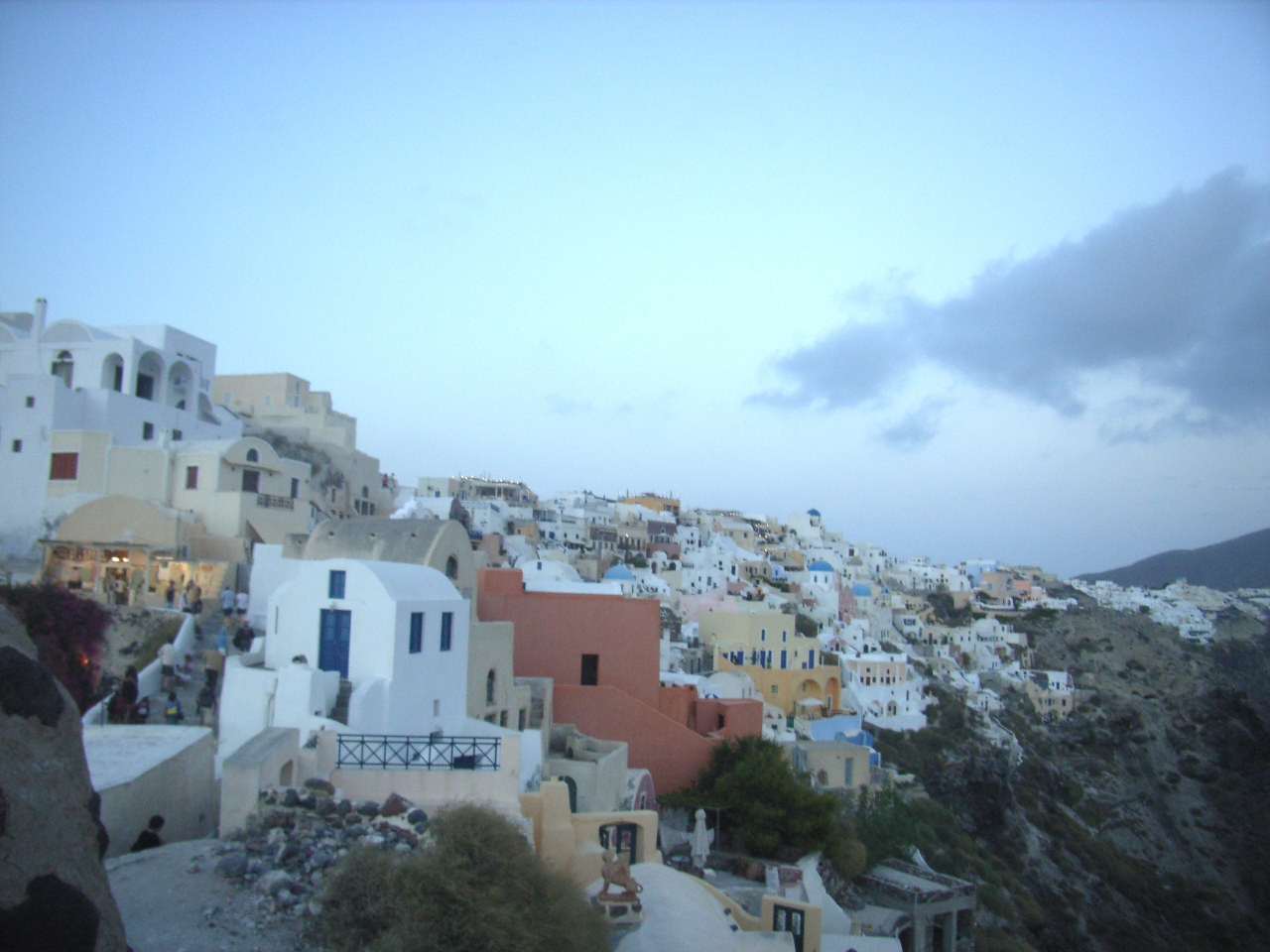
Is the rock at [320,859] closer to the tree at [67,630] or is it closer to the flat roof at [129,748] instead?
A: the flat roof at [129,748]

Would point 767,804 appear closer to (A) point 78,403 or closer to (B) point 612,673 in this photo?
(B) point 612,673

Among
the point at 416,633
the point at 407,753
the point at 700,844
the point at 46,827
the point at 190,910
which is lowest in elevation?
the point at 700,844

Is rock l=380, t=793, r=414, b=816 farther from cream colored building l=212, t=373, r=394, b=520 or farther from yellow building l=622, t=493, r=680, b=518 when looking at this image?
yellow building l=622, t=493, r=680, b=518

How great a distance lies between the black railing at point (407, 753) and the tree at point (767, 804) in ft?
27.0

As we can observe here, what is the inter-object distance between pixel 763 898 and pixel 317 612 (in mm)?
8696

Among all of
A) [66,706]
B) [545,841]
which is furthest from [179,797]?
[66,706]

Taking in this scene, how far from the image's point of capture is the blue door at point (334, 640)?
588 inches

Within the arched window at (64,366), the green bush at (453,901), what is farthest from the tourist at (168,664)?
the arched window at (64,366)

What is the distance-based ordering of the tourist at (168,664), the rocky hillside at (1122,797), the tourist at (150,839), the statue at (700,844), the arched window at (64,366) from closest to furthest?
the tourist at (150,839) < the tourist at (168,664) < the statue at (700,844) < the arched window at (64,366) < the rocky hillside at (1122,797)

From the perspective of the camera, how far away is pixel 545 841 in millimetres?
12672

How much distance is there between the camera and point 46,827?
648cm

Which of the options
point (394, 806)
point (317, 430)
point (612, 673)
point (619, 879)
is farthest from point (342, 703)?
point (317, 430)

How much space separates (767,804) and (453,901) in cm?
1363

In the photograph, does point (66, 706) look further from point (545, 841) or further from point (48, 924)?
point (545, 841)
